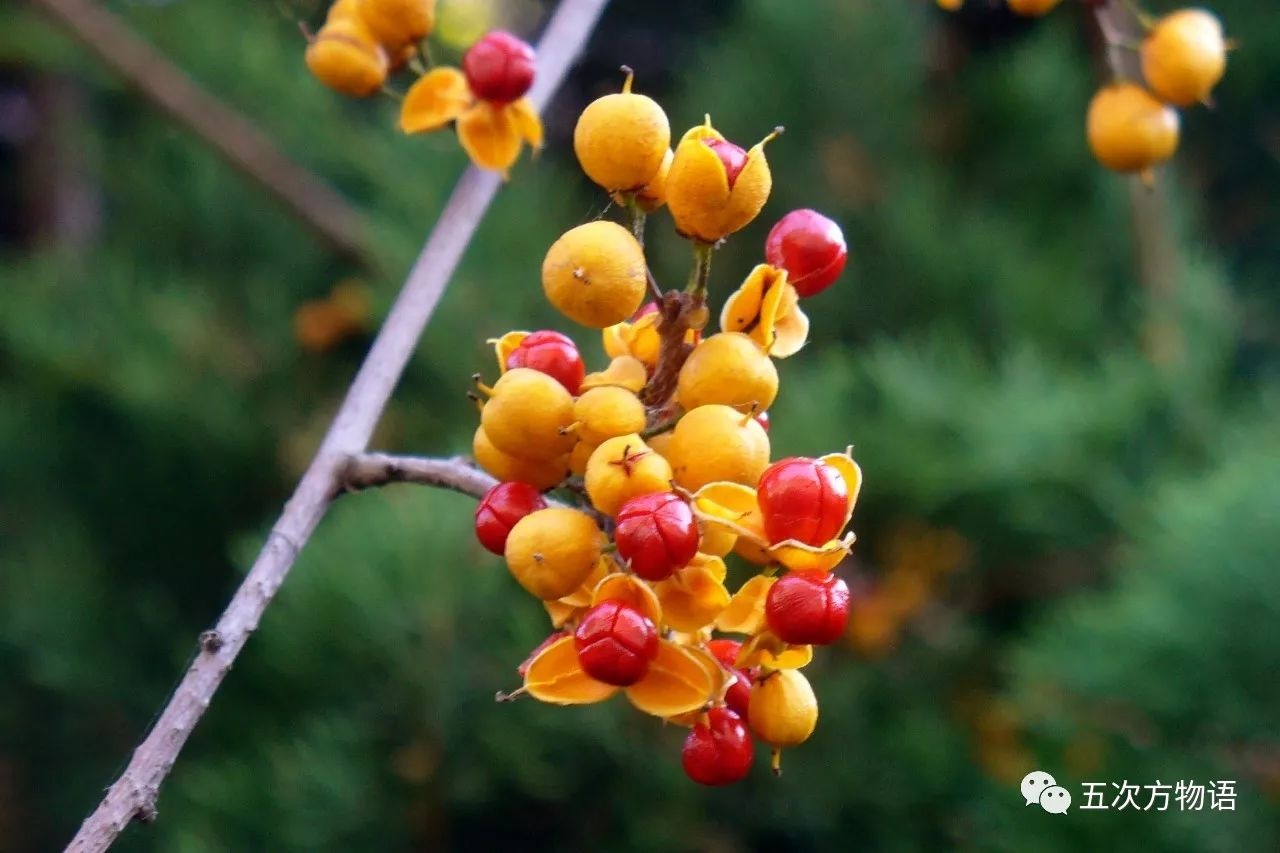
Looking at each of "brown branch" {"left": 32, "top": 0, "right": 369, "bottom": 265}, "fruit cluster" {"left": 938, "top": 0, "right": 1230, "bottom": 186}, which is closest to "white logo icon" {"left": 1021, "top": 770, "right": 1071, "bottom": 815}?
"fruit cluster" {"left": 938, "top": 0, "right": 1230, "bottom": 186}

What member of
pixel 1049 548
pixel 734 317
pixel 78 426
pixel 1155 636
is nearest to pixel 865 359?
pixel 1049 548

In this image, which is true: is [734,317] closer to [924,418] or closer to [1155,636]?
[1155,636]

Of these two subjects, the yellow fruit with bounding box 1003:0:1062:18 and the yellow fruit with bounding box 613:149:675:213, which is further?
the yellow fruit with bounding box 1003:0:1062:18

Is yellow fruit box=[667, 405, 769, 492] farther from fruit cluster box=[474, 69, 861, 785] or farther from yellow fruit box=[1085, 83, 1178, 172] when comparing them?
yellow fruit box=[1085, 83, 1178, 172]

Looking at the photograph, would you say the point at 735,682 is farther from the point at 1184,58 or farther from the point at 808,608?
the point at 1184,58

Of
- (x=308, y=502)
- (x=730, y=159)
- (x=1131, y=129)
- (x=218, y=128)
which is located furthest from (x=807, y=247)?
(x=218, y=128)

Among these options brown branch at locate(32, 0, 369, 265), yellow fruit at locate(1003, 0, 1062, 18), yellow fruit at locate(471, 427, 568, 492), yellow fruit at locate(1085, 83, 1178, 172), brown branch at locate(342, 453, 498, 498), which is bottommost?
brown branch at locate(342, 453, 498, 498)
